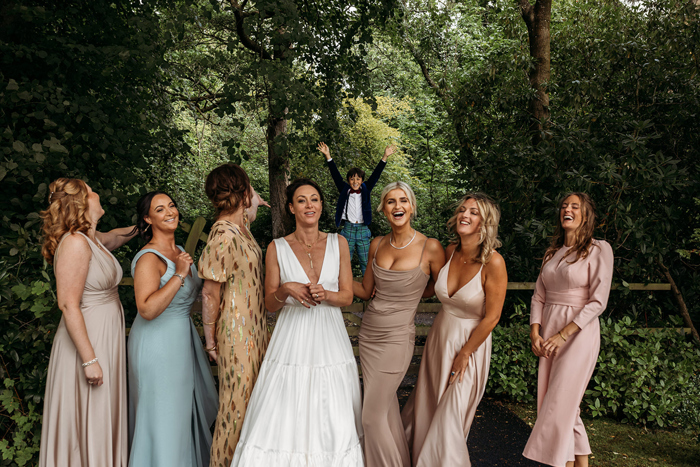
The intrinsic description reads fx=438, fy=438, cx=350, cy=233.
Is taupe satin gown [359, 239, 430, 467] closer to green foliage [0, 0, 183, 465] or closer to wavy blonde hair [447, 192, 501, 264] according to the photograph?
wavy blonde hair [447, 192, 501, 264]

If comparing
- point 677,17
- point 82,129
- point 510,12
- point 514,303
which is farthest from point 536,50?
point 82,129

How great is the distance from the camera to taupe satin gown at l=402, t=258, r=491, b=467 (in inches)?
118

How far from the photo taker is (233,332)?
2859mm

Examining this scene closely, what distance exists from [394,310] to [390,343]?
24 cm

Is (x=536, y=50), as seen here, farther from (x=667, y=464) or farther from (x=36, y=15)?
(x=36, y=15)

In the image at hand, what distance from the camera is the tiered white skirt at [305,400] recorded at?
106 inches

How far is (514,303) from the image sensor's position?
19.1 feet

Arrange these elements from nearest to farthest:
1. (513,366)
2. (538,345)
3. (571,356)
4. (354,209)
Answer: (571,356) → (538,345) → (513,366) → (354,209)

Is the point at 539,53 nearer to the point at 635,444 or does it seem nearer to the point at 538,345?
the point at 538,345

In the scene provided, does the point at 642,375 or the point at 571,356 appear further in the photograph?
the point at 642,375

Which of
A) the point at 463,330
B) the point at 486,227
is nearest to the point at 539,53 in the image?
the point at 486,227

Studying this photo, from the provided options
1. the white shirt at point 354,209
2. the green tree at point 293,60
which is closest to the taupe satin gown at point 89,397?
the green tree at point 293,60

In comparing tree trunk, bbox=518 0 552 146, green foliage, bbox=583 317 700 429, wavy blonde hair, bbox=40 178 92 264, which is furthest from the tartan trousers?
wavy blonde hair, bbox=40 178 92 264

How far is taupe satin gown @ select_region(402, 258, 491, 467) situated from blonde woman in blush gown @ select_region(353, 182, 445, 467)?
162mm
